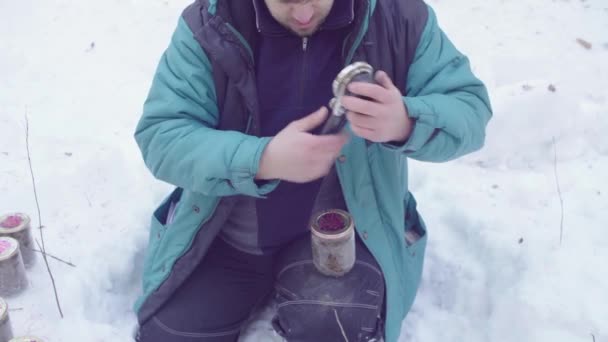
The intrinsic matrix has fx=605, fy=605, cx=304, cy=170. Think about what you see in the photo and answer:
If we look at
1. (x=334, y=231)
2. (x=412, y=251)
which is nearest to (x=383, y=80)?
(x=334, y=231)

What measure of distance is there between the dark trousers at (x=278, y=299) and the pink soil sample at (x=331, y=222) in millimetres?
207

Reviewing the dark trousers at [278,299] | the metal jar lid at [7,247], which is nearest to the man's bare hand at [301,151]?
the dark trousers at [278,299]

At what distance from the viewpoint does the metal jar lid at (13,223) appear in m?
2.35

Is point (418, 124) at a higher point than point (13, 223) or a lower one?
higher

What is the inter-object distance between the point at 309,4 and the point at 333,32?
214 mm

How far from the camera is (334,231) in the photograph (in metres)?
1.87

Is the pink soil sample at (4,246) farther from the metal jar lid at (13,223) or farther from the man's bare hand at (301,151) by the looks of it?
the man's bare hand at (301,151)

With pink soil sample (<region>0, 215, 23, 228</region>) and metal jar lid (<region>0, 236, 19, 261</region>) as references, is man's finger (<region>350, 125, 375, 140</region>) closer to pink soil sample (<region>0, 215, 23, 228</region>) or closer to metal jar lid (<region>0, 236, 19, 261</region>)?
metal jar lid (<region>0, 236, 19, 261</region>)

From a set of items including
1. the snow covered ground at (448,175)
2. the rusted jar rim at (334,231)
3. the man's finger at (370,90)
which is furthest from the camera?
the snow covered ground at (448,175)

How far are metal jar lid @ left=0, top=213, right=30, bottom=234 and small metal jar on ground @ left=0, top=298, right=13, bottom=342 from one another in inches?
16.4

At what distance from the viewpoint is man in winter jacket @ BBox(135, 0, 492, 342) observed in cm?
174

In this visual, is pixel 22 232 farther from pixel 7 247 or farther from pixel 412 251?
pixel 412 251

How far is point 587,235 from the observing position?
8.27 feet

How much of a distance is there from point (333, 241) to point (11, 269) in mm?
1210
